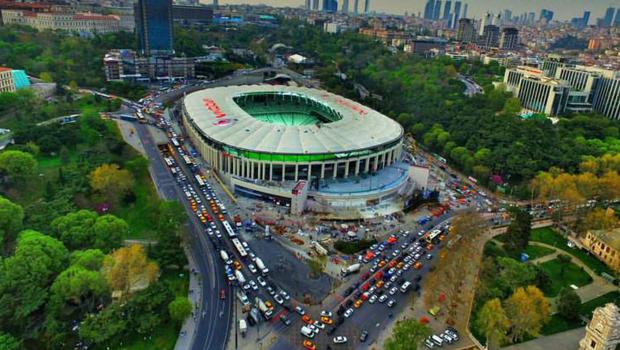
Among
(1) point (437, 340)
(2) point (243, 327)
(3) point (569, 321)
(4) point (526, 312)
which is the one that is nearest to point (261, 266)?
(2) point (243, 327)

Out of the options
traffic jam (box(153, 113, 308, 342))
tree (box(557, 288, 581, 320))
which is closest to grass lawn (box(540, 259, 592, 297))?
tree (box(557, 288, 581, 320))

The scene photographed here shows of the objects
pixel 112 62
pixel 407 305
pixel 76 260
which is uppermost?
pixel 112 62

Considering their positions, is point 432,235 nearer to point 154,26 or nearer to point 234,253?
point 234,253

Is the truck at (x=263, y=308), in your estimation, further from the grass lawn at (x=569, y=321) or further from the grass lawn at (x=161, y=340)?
the grass lawn at (x=569, y=321)

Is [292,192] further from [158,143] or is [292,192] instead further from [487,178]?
[487,178]

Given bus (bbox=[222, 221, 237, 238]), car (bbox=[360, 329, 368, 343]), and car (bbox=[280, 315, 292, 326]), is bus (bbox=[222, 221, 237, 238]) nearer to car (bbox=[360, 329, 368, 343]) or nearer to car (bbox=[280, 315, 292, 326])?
car (bbox=[280, 315, 292, 326])

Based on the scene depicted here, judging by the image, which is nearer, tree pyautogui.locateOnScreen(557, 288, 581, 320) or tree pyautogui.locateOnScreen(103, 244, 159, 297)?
tree pyautogui.locateOnScreen(103, 244, 159, 297)

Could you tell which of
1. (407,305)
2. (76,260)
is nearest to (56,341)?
(76,260)
